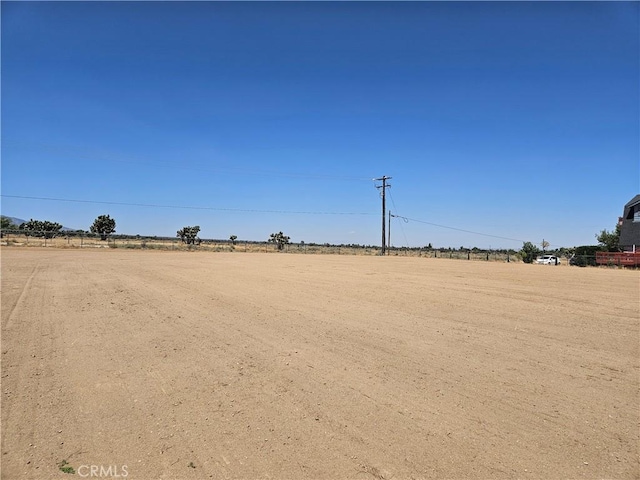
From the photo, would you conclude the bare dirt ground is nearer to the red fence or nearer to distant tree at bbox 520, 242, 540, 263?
the red fence

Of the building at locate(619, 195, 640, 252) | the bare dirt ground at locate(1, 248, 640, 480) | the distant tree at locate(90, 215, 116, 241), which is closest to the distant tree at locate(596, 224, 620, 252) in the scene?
the building at locate(619, 195, 640, 252)

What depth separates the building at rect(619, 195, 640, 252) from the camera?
43344 mm

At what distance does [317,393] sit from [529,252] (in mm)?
55773

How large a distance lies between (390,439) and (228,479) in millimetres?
1453

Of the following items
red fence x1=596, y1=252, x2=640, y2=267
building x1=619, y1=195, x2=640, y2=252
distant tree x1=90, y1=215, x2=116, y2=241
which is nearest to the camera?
red fence x1=596, y1=252, x2=640, y2=267

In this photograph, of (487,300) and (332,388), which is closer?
(332,388)

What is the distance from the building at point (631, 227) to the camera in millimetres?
43344

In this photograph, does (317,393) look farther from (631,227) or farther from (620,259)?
(631,227)

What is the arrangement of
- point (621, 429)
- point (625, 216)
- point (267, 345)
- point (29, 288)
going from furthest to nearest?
point (625, 216)
point (29, 288)
point (267, 345)
point (621, 429)

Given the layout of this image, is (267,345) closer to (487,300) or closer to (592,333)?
(592,333)

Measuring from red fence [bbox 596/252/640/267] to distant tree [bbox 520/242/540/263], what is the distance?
14.2m

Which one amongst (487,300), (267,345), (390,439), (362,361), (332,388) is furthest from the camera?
(487,300)

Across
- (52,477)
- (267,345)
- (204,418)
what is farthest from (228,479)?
(267,345)

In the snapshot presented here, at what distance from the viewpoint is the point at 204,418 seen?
151 inches
